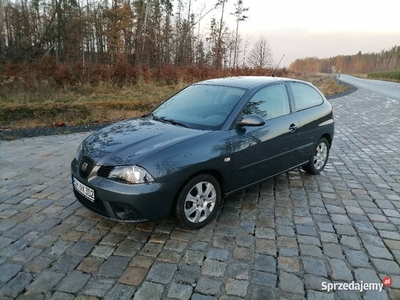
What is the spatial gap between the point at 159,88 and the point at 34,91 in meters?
5.56

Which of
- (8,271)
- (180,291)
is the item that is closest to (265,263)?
(180,291)

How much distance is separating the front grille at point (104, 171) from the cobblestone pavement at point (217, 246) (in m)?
0.68

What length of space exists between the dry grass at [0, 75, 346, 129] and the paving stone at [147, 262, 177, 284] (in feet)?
24.7

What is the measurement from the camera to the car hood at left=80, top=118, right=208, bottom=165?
2765 millimetres

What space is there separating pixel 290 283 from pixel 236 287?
0.46m

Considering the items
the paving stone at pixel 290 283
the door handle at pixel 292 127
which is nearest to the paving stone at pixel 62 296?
the paving stone at pixel 290 283

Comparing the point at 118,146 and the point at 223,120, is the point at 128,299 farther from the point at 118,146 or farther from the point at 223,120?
the point at 223,120

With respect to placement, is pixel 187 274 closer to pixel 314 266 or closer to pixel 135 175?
pixel 135 175

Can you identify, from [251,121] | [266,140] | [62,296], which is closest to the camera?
[62,296]

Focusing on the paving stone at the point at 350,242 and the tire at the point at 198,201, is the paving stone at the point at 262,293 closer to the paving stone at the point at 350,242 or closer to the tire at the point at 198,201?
the tire at the point at 198,201

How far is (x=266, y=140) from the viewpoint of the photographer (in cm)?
360

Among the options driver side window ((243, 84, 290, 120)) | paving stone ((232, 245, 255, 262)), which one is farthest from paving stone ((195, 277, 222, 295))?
driver side window ((243, 84, 290, 120))

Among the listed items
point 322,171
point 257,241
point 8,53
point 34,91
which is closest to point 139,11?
point 8,53

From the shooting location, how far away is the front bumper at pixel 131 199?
2.64 metres
